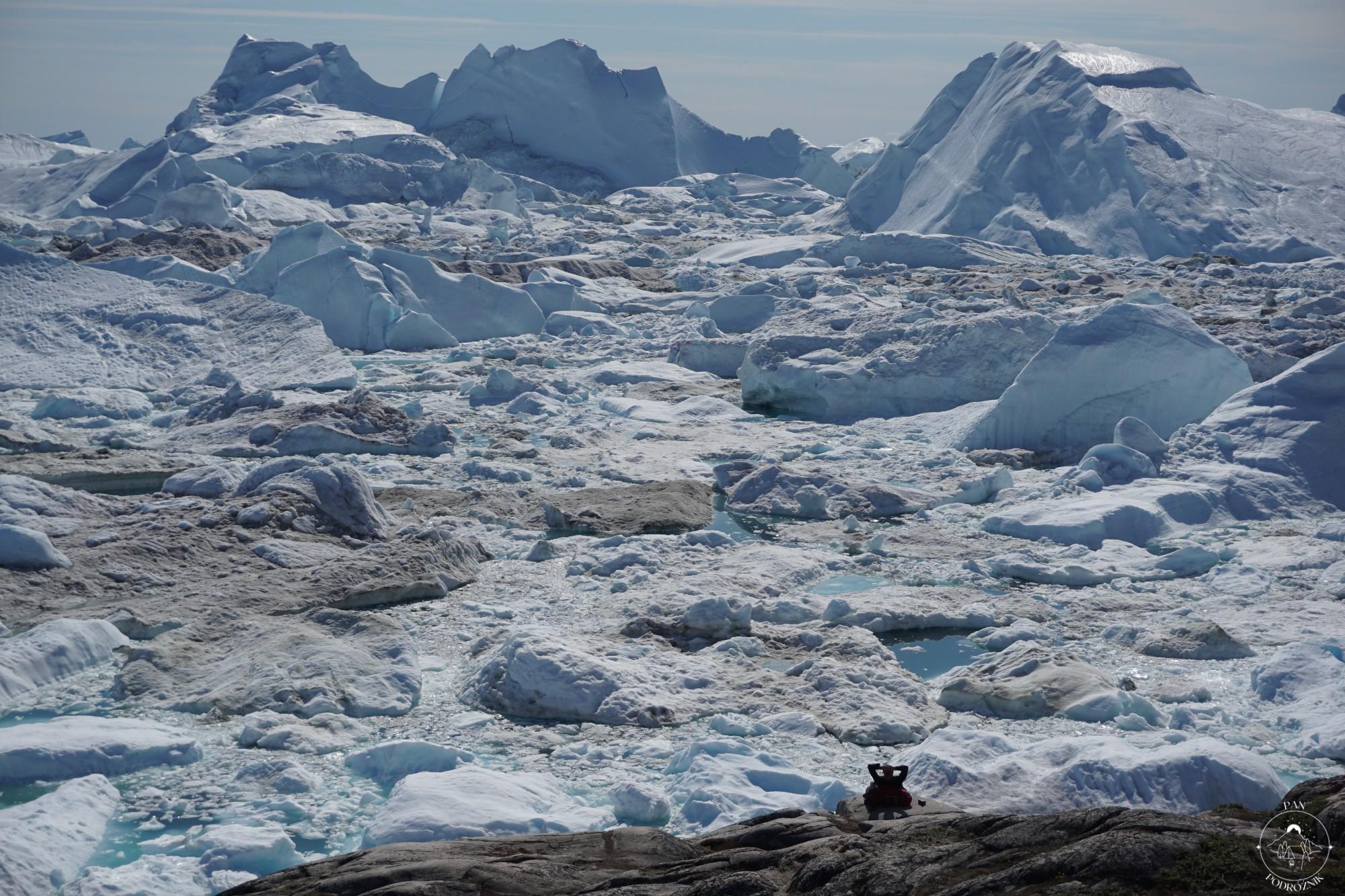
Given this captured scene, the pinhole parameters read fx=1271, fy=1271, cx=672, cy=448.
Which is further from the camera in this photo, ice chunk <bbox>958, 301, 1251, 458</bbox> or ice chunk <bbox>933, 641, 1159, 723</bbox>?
ice chunk <bbox>958, 301, 1251, 458</bbox>

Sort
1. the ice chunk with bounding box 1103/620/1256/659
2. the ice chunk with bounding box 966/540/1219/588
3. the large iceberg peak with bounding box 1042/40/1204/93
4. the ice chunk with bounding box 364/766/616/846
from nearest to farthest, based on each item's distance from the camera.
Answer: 1. the ice chunk with bounding box 364/766/616/846
2. the ice chunk with bounding box 1103/620/1256/659
3. the ice chunk with bounding box 966/540/1219/588
4. the large iceberg peak with bounding box 1042/40/1204/93

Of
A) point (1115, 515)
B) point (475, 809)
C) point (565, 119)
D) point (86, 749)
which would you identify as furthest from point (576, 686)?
point (565, 119)

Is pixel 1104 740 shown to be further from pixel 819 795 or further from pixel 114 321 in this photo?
pixel 114 321

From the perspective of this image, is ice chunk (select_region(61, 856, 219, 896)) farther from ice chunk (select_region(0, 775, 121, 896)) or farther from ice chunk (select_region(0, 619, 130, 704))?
ice chunk (select_region(0, 619, 130, 704))

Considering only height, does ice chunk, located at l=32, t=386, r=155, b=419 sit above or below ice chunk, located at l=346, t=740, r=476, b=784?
below

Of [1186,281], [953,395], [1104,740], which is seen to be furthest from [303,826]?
[1186,281]

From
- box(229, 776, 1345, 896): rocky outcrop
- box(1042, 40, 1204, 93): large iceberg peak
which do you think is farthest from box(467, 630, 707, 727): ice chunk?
box(1042, 40, 1204, 93): large iceberg peak

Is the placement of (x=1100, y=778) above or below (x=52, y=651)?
above

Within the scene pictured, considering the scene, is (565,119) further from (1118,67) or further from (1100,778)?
(1100,778)
